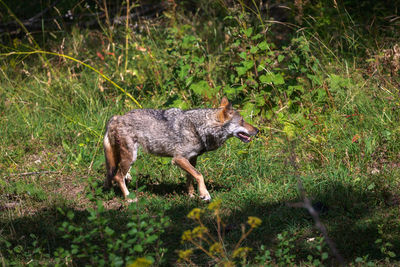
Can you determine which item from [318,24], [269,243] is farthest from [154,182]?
[318,24]

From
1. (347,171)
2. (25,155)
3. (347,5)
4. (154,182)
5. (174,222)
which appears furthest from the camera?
(347,5)

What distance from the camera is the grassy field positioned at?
4887 millimetres

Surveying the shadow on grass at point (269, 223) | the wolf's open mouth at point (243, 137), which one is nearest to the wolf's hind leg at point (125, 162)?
the shadow on grass at point (269, 223)

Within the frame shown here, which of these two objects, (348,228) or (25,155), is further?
(25,155)

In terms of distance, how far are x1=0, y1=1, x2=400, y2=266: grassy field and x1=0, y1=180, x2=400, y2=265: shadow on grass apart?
0.02 metres

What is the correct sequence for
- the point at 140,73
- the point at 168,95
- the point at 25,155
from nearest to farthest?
the point at 25,155, the point at 168,95, the point at 140,73

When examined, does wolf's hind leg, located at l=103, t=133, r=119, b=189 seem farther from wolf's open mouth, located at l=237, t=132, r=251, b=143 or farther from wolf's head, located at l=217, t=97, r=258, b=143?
wolf's open mouth, located at l=237, t=132, r=251, b=143

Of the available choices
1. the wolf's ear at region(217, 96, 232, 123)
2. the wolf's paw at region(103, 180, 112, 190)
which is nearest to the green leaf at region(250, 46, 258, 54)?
the wolf's ear at region(217, 96, 232, 123)

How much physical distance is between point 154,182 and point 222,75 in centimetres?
292

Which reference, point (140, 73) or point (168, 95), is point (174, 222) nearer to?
point (168, 95)

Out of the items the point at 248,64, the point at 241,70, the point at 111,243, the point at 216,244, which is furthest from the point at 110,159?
the point at 216,244

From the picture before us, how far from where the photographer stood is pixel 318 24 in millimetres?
8875

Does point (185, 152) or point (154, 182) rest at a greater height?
point (185, 152)

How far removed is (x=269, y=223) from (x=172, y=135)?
5.90 feet
